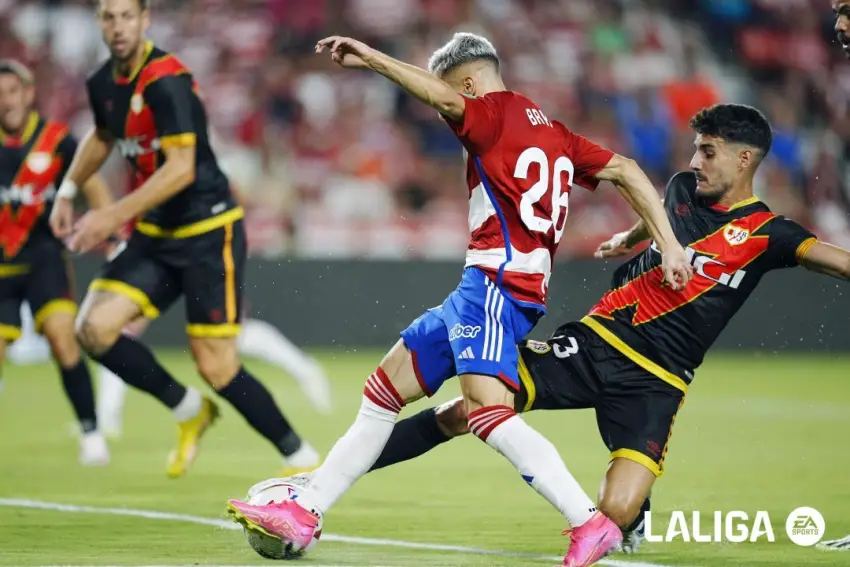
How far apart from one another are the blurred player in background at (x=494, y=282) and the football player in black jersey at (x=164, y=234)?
190 cm

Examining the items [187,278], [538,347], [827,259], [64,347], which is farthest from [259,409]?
[827,259]

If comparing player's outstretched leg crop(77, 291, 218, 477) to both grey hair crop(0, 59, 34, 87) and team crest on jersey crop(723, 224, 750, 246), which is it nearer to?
grey hair crop(0, 59, 34, 87)

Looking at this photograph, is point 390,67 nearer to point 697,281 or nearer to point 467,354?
point 467,354

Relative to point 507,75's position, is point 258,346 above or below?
below

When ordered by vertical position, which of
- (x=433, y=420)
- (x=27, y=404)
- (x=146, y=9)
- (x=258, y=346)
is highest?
(x=146, y=9)

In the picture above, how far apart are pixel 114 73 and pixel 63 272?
2240 mm

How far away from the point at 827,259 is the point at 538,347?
1.18 meters

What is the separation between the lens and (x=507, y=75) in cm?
1703

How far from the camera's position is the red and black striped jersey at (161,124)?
6948 millimetres

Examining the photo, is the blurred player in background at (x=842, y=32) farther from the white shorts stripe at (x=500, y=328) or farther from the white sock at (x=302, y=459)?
the white sock at (x=302, y=459)

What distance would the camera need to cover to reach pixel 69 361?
348 inches

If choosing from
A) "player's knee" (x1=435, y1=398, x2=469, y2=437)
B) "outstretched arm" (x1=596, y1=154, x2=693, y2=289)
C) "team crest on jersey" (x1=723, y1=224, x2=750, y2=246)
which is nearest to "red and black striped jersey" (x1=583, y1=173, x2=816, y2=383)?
"team crest on jersey" (x1=723, y1=224, x2=750, y2=246)

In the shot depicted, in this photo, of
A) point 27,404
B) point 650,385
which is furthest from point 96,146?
point 27,404

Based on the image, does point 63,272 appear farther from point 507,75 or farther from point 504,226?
point 507,75
